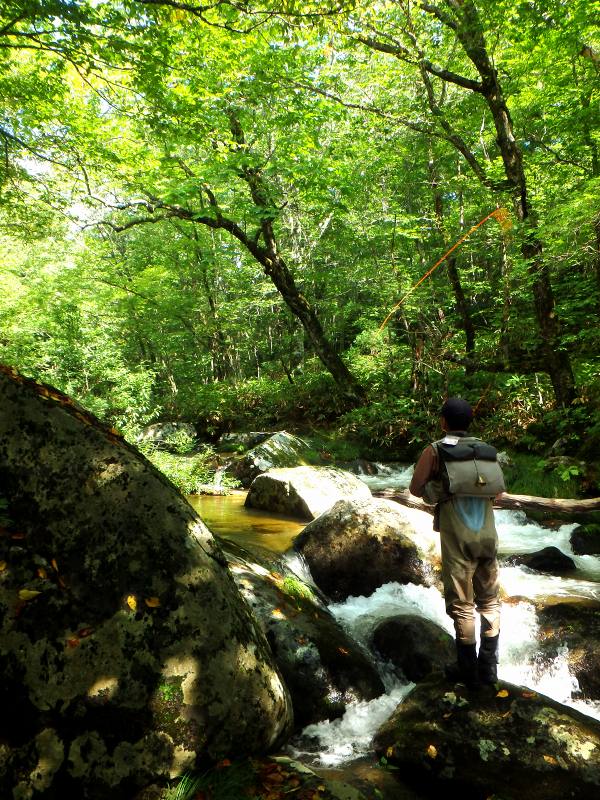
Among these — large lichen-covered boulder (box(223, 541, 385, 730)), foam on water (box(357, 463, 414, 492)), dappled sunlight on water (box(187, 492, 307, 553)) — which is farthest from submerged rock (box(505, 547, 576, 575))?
foam on water (box(357, 463, 414, 492))

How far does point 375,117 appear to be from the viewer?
12.3 m

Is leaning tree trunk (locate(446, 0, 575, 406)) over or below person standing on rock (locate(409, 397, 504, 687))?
over

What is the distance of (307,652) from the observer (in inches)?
167

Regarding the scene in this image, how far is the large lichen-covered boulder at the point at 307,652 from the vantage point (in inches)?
158

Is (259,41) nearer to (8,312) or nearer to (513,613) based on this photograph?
(513,613)

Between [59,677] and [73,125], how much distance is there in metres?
12.4

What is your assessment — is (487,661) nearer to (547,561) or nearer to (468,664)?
(468,664)

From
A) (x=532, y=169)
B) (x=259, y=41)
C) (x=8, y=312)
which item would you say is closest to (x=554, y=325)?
(x=532, y=169)

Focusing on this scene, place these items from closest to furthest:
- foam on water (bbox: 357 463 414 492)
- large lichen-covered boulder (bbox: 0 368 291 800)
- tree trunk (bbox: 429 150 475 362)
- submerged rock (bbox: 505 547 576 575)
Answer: large lichen-covered boulder (bbox: 0 368 291 800) < submerged rock (bbox: 505 547 576 575) < foam on water (bbox: 357 463 414 492) < tree trunk (bbox: 429 150 475 362)

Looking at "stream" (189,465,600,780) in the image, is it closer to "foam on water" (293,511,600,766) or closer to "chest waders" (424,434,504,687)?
"foam on water" (293,511,600,766)

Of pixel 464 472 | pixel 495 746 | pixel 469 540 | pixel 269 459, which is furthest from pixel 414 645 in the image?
pixel 269 459

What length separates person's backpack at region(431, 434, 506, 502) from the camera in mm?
3336

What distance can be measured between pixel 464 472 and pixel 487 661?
1.47 metres

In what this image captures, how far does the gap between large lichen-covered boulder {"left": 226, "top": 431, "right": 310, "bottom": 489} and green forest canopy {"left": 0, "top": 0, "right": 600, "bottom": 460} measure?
2.61 meters
